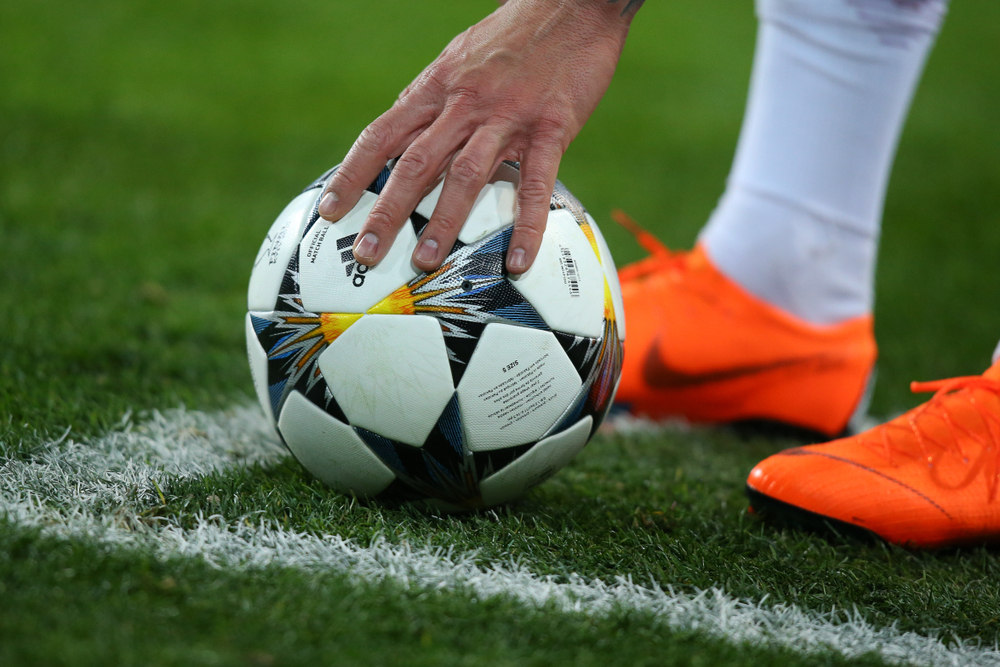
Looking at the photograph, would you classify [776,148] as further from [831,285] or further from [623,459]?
[623,459]

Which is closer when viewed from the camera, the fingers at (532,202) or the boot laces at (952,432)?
the fingers at (532,202)

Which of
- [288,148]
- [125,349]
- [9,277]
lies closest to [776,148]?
[125,349]

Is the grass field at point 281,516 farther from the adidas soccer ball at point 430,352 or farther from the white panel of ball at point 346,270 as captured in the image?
the white panel of ball at point 346,270

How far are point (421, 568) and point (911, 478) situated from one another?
997 mm

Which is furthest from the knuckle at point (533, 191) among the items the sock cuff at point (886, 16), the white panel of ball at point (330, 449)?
the sock cuff at point (886, 16)

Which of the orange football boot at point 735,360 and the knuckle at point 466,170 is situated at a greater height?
the knuckle at point 466,170

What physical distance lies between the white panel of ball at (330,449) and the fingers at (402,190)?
29 centimetres

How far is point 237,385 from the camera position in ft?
7.73

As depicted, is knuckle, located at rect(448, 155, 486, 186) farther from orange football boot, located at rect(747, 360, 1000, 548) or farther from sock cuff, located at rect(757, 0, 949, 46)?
sock cuff, located at rect(757, 0, 949, 46)

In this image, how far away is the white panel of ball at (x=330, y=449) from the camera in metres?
1.49

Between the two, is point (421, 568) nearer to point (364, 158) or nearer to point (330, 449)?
point (330, 449)

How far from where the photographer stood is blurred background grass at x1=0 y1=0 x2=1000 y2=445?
252cm

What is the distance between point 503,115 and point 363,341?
44cm

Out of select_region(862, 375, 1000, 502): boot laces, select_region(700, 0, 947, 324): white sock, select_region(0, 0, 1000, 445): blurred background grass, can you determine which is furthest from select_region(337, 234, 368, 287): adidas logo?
select_region(700, 0, 947, 324): white sock
